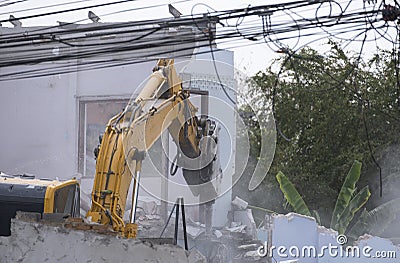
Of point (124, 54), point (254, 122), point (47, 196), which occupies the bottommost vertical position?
point (47, 196)

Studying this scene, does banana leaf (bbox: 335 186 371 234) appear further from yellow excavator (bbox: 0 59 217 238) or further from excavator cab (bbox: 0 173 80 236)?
excavator cab (bbox: 0 173 80 236)

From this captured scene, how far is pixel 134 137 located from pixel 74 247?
1.85 meters

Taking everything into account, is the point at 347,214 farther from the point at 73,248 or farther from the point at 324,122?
the point at 73,248

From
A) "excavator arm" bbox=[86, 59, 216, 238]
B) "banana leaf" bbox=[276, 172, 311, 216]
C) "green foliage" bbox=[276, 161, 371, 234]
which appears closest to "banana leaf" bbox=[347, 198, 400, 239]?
"green foliage" bbox=[276, 161, 371, 234]

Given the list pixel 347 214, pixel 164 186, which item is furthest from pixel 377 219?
pixel 164 186

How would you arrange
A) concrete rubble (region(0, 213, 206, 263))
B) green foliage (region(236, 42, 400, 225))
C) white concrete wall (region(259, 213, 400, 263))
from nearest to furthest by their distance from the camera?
concrete rubble (region(0, 213, 206, 263)), white concrete wall (region(259, 213, 400, 263)), green foliage (region(236, 42, 400, 225))

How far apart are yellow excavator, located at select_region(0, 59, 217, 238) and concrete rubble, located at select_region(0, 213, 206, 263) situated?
2.54 ft

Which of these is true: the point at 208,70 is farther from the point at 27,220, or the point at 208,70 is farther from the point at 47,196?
the point at 27,220

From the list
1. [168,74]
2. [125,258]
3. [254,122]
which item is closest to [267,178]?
[254,122]

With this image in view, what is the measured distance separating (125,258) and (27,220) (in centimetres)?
124

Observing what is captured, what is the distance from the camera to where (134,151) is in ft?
31.0

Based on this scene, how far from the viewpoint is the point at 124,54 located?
1959cm

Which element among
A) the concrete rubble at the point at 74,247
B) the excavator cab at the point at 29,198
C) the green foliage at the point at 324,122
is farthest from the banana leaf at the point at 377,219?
the concrete rubble at the point at 74,247

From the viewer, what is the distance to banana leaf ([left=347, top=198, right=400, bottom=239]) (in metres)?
16.6
